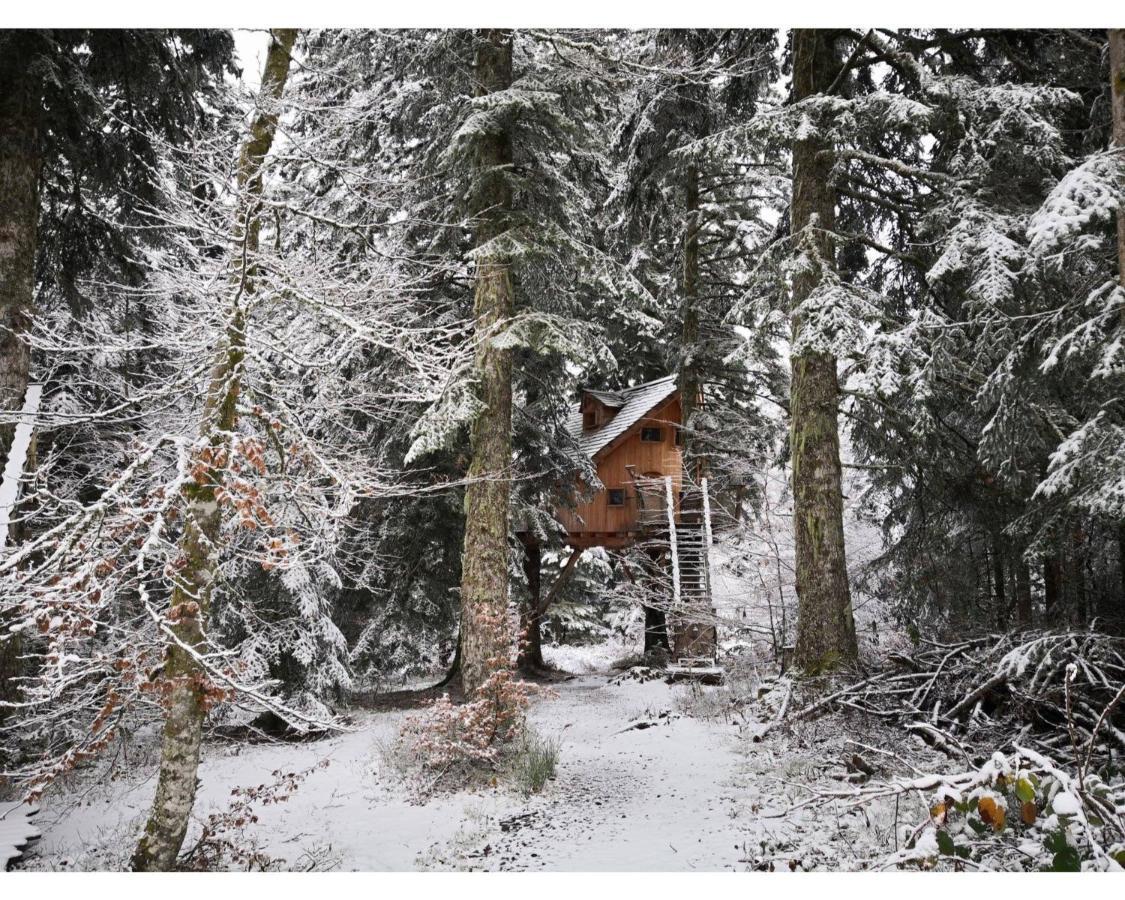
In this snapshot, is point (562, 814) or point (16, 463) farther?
point (562, 814)

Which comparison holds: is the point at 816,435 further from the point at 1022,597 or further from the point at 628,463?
the point at 628,463

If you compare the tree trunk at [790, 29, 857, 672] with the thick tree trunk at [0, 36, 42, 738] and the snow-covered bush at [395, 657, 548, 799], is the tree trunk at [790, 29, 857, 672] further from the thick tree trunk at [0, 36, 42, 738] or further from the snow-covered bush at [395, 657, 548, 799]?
the thick tree trunk at [0, 36, 42, 738]

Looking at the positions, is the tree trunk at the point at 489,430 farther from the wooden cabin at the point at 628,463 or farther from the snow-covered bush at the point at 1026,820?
the wooden cabin at the point at 628,463

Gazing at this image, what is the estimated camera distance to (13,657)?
17.2ft

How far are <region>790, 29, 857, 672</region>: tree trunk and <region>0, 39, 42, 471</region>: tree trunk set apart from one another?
5.98 m

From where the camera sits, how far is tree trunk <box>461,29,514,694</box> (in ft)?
22.2

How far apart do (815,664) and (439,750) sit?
3335 millimetres

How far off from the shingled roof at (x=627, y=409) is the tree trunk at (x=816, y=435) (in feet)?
24.8

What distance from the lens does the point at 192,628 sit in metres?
4.00

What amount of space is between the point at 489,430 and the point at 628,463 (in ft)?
26.4

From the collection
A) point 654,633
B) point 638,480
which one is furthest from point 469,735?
point 654,633

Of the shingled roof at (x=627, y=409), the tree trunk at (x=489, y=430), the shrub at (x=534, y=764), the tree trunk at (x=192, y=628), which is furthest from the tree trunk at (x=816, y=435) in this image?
the shingled roof at (x=627, y=409)

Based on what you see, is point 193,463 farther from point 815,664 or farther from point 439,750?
point 815,664
